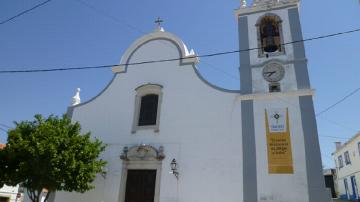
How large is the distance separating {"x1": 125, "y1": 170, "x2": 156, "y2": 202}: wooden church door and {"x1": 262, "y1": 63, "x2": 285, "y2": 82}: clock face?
5.52m

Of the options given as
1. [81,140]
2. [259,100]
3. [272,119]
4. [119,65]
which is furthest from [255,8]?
[81,140]

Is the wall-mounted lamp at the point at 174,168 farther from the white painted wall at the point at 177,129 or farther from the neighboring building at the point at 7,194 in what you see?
the neighboring building at the point at 7,194

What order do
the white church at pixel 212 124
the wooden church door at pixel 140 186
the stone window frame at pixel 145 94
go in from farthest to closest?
the stone window frame at pixel 145 94 < the wooden church door at pixel 140 186 < the white church at pixel 212 124

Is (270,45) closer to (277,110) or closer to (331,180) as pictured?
(277,110)

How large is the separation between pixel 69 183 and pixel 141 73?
219 inches

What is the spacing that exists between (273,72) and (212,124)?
2987mm

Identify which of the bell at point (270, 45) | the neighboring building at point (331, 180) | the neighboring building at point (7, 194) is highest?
the bell at point (270, 45)

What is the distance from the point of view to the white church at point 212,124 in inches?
391

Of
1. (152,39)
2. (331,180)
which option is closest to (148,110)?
(152,39)

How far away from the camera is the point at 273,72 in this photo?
11344 mm

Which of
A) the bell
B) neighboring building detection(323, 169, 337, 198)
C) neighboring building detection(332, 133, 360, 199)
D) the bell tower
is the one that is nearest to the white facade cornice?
the bell tower

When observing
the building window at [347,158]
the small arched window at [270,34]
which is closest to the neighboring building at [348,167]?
the building window at [347,158]

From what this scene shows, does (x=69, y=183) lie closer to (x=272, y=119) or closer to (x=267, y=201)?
(x=267, y=201)

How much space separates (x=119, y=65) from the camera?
45.6 feet
